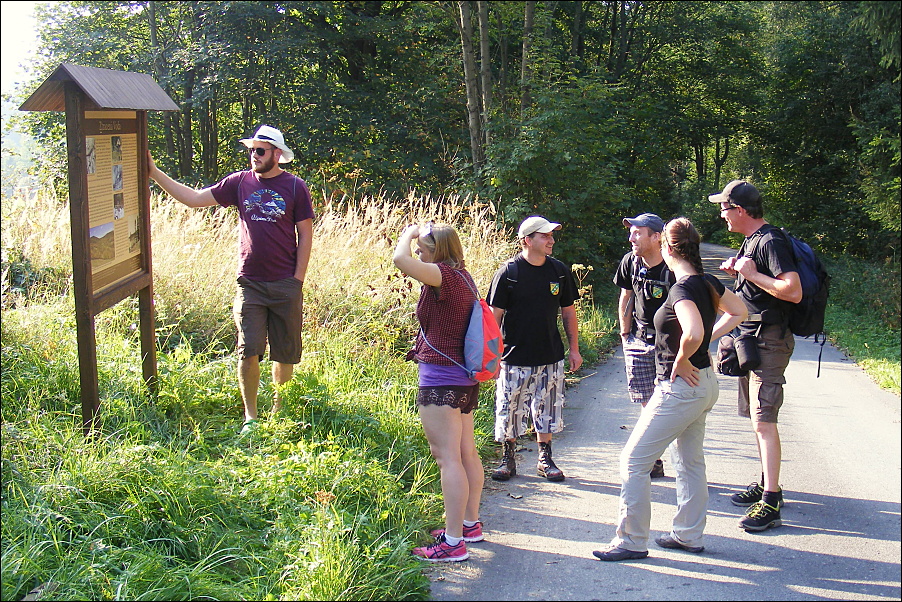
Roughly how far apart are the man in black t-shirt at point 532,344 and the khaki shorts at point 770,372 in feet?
4.12

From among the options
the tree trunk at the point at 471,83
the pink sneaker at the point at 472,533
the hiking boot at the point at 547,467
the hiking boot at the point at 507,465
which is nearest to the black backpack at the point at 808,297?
the hiking boot at the point at 547,467

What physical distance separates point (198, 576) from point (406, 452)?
2000mm

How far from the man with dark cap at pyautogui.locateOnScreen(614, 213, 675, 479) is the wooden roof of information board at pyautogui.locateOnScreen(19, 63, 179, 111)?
3283 mm

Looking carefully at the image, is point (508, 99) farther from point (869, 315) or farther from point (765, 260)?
point (765, 260)

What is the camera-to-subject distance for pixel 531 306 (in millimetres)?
5609

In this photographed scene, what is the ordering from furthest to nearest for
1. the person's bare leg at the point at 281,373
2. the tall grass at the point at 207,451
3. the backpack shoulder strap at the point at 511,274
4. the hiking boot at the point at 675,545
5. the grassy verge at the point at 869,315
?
the grassy verge at the point at 869,315
the person's bare leg at the point at 281,373
the backpack shoulder strap at the point at 511,274
the hiking boot at the point at 675,545
the tall grass at the point at 207,451

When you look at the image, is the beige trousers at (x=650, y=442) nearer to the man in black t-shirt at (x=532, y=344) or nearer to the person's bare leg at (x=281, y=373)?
the man in black t-shirt at (x=532, y=344)

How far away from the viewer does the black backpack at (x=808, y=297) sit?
4.88m

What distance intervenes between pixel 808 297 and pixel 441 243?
228 cm

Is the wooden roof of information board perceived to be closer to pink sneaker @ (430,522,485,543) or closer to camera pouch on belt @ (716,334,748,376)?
pink sneaker @ (430,522,485,543)

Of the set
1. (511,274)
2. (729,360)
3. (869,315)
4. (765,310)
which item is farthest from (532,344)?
(869,315)

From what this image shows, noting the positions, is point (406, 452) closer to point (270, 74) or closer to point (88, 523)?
point (88, 523)

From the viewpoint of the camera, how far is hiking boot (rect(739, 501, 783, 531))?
4.82m

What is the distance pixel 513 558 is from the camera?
4398 mm
